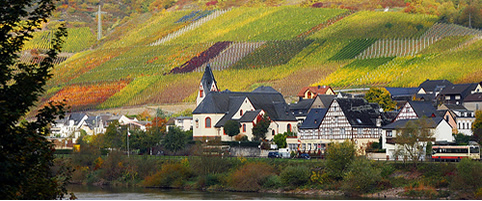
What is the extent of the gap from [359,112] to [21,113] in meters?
56.8

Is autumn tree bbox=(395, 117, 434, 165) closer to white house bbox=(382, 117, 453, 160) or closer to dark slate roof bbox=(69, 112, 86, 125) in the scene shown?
white house bbox=(382, 117, 453, 160)

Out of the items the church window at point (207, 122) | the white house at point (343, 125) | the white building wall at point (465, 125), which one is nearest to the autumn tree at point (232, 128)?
the church window at point (207, 122)

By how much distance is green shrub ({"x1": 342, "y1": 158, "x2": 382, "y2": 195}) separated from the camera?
57719 mm

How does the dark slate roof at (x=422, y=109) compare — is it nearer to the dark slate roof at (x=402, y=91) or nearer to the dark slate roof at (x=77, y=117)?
the dark slate roof at (x=402, y=91)

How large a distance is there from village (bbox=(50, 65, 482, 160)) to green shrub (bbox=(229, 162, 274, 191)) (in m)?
7.18

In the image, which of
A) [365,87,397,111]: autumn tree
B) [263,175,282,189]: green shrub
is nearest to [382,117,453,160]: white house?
[263,175,282,189]: green shrub

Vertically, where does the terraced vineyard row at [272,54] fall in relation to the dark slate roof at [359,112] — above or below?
above

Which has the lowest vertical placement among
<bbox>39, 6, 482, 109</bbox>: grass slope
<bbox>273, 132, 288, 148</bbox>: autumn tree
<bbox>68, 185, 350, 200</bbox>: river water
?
<bbox>68, 185, 350, 200</bbox>: river water

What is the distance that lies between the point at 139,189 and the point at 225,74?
6986 cm

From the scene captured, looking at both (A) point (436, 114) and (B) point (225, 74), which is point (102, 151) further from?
(B) point (225, 74)

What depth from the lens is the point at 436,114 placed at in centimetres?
7425

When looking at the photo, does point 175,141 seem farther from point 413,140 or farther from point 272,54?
point 272,54

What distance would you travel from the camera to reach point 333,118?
75625 mm

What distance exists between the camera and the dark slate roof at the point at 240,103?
290ft
